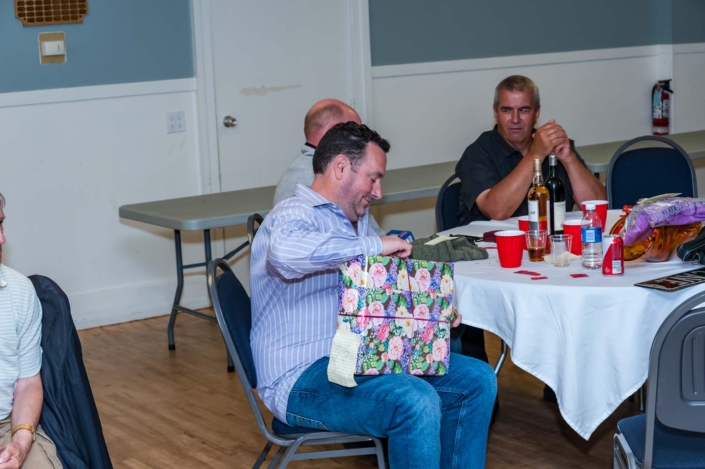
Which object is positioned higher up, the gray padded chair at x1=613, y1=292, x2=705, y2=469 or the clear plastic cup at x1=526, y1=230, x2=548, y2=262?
the clear plastic cup at x1=526, y1=230, x2=548, y2=262

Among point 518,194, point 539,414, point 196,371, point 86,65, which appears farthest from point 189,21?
point 539,414

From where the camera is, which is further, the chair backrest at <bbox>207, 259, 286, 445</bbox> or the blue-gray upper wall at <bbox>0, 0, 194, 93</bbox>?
the blue-gray upper wall at <bbox>0, 0, 194, 93</bbox>

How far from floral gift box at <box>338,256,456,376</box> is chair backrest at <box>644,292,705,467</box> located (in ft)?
1.80

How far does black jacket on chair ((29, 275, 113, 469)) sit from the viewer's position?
204cm

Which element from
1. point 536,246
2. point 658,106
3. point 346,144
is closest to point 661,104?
point 658,106

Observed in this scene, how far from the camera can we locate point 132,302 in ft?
16.9

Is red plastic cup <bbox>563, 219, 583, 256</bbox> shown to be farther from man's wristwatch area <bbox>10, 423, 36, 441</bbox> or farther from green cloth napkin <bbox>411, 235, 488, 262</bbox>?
man's wristwatch area <bbox>10, 423, 36, 441</bbox>

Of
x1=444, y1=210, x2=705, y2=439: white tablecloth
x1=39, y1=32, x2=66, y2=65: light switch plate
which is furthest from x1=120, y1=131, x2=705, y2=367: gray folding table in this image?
x1=444, y1=210, x2=705, y2=439: white tablecloth

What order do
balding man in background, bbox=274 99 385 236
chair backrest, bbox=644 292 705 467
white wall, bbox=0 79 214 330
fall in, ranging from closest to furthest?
1. chair backrest, bbox=644 292 705 467
2. balding man in background, bbox=274 99 385 236
3. white wall, bbox=0 79 214 330

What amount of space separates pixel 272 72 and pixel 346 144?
308 centimetres

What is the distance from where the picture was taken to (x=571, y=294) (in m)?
2.39

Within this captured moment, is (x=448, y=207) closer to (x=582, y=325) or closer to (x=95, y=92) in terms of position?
(x=582, y=325)

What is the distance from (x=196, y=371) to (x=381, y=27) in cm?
262

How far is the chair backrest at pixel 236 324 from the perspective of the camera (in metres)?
2.31
